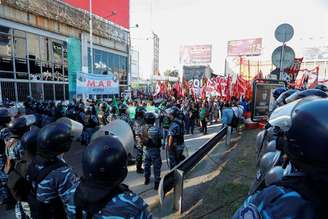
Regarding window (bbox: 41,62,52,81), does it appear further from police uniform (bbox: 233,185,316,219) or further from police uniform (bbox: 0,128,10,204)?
police uniform (bbox: 233,185,316,219)

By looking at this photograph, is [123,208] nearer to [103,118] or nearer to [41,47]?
[103,118]

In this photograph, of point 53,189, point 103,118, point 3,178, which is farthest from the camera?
point 103,118

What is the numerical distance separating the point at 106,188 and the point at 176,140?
4.68 meters

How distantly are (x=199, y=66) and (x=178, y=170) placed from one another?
59888 millimetres

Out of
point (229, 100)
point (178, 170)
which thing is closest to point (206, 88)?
point (229, 100)

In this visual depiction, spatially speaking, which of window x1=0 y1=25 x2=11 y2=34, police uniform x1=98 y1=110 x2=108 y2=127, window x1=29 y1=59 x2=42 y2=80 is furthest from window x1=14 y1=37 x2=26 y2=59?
police uniform x1=98 y1=110 x2=108 y2=127

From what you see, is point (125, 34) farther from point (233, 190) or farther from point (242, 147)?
point (233, 190)

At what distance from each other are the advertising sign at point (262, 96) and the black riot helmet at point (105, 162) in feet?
24.8

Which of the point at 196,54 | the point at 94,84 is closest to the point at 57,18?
the point at 94,84

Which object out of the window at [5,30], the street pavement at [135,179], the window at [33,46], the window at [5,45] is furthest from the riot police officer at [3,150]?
the window at [33,46]

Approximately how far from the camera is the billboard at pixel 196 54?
67.1 meters

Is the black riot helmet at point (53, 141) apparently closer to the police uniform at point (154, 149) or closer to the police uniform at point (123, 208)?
the police uniform at point (123, 208)

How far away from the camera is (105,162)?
1.84 metres

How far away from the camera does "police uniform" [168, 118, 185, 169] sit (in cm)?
628
